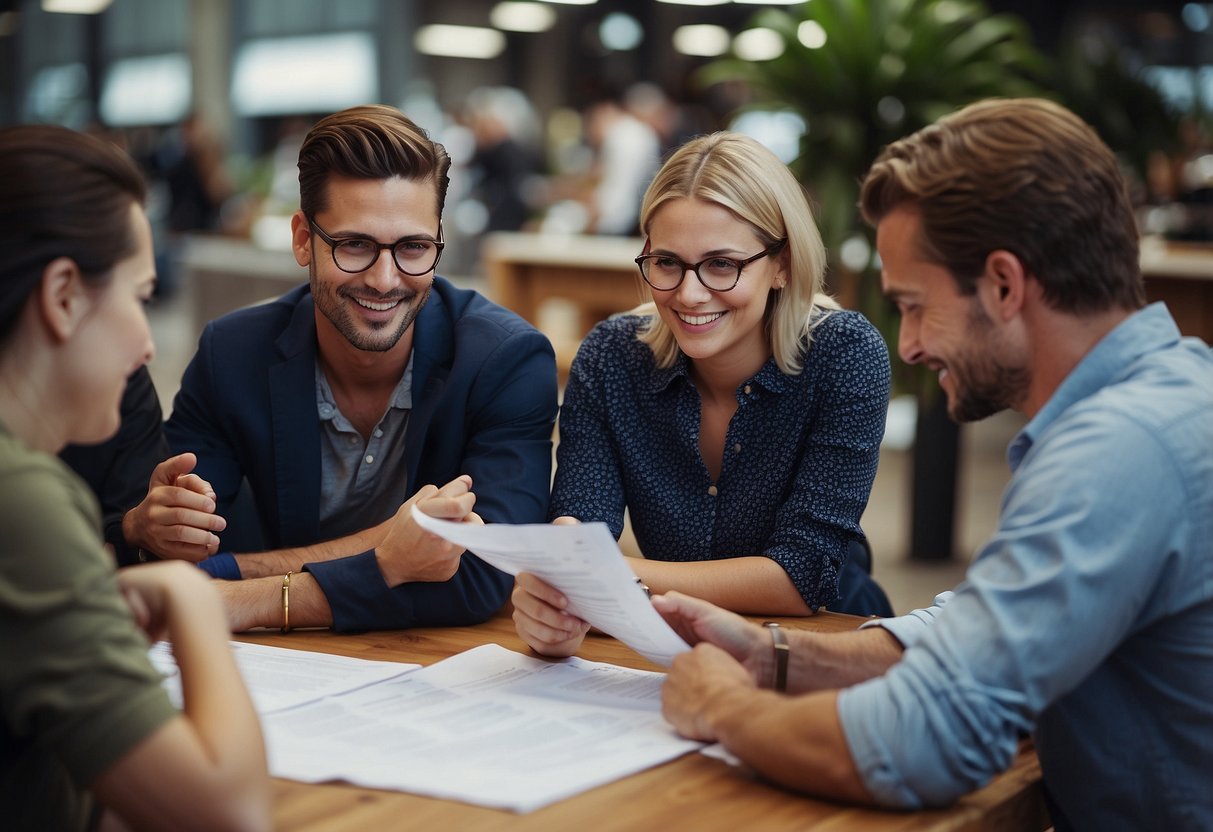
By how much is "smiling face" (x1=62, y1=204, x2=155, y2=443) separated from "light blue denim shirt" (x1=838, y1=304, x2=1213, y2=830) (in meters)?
0.71

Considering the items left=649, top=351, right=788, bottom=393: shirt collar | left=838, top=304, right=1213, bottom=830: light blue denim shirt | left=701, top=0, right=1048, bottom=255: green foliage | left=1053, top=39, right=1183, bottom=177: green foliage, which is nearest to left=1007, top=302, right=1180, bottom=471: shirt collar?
left=838, top=304, right=1213, bottom=830: light blue denim shirt

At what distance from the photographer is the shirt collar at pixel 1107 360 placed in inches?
49.5

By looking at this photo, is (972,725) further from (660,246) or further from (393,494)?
(393,494)

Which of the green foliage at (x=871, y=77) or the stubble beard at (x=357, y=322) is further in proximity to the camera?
the green foliage at (x=871, y=77)

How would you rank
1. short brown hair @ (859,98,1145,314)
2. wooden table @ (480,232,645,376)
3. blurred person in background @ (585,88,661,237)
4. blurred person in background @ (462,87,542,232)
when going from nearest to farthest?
1. short brown hair @ (859,98,1145,314)
2. wooden table @ (480,232,645,376)
3. blurred person in background @ (585,88,661,237)
4. blurred person in background @ (462,87,542,232)

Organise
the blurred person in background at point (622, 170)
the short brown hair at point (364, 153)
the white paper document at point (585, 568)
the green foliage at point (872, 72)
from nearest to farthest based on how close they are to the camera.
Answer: the white paper document at point (585, 568) < the short brown hair at point (364, 153) < the green foliage at point (872, 72) < the blurred person in background at point (622, 170)

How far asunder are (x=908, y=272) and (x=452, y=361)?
0.93m

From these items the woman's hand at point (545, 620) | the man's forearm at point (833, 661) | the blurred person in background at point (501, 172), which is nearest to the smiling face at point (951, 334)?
the man's forearm at point (833, 661)

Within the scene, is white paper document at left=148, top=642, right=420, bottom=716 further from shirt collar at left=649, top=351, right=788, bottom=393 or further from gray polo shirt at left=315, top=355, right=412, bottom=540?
shirt collar at left=649, top=351, right=788, bottom=393

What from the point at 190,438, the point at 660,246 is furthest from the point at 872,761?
the point at 190,438

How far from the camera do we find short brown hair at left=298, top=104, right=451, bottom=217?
6.38 feet

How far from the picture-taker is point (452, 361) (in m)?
2.07

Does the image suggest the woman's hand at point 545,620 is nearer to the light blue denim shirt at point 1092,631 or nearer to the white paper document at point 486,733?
the white paper document at point 486,733

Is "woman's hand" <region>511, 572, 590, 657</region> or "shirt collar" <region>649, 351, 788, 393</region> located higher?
"shirt collar" <region>649, 351, 788, 393</region>
